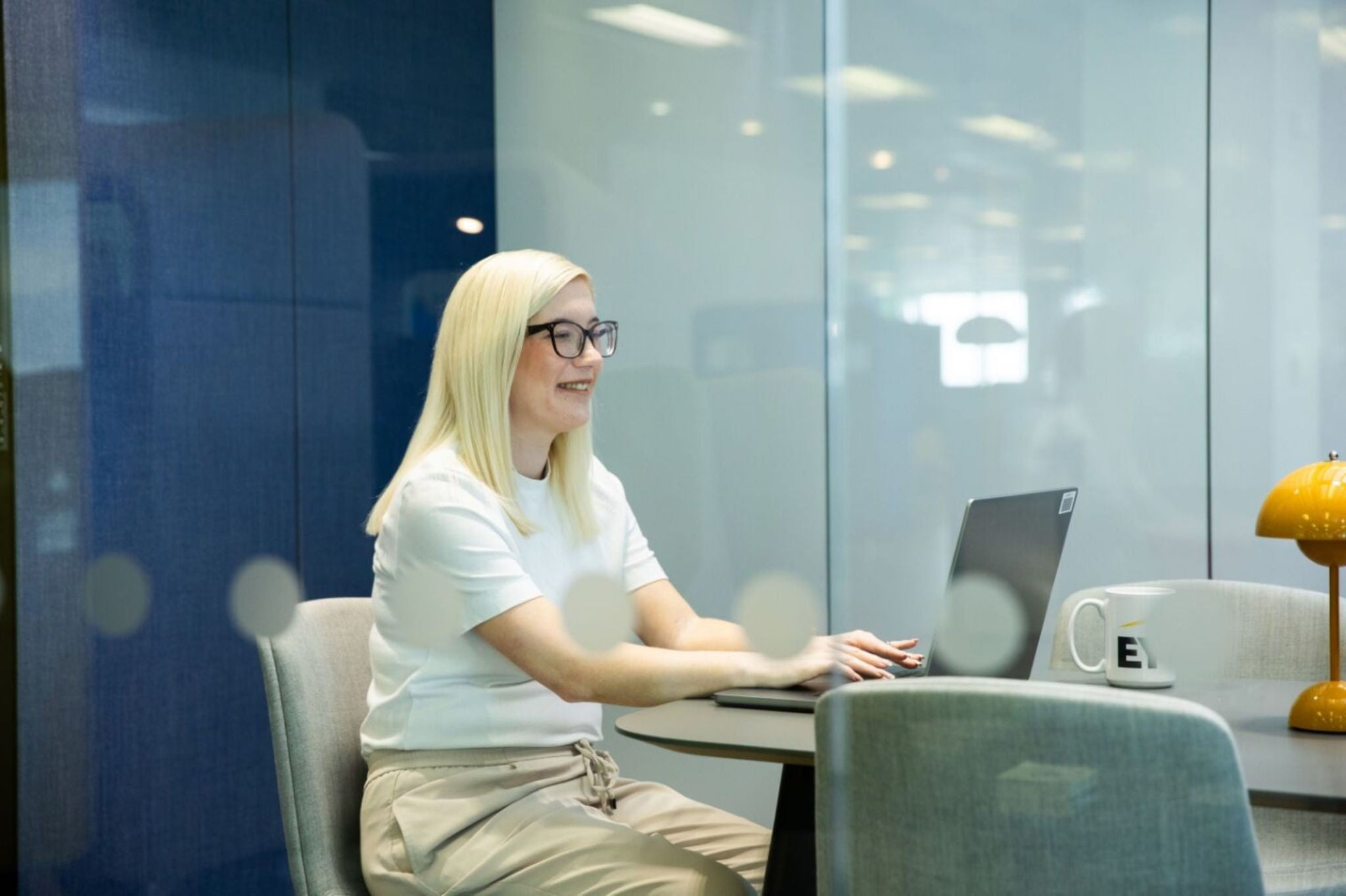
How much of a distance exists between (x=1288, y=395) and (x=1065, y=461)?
0.23 metres

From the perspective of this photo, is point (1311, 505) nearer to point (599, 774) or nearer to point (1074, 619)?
point (1074, 619)

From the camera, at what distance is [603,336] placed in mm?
1813

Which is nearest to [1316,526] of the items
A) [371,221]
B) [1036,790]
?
[1036,790]

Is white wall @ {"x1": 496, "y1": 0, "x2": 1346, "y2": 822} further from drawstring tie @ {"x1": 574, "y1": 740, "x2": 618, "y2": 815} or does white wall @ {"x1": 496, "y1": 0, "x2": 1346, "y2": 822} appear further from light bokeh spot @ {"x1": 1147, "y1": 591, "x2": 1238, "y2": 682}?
drawstring tie @ {"x1": 574, "y1": 740, "x2": 618, "y2": 815}

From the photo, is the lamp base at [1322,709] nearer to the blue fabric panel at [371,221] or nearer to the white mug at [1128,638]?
the white mug at [1128,638]

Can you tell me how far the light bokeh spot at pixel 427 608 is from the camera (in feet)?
5.19

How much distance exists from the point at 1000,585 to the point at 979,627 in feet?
0.17

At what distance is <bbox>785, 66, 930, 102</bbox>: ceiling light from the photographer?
1.50 m

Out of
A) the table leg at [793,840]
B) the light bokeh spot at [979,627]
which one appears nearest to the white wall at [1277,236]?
the light bokeh spot at [979,627]

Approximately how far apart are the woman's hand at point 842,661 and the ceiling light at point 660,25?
103cm

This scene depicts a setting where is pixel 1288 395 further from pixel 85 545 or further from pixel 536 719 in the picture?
pixel 85 545

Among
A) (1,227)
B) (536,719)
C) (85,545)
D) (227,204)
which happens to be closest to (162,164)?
(227,204)

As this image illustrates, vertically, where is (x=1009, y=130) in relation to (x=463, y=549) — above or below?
above

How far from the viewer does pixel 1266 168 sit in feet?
4.53
